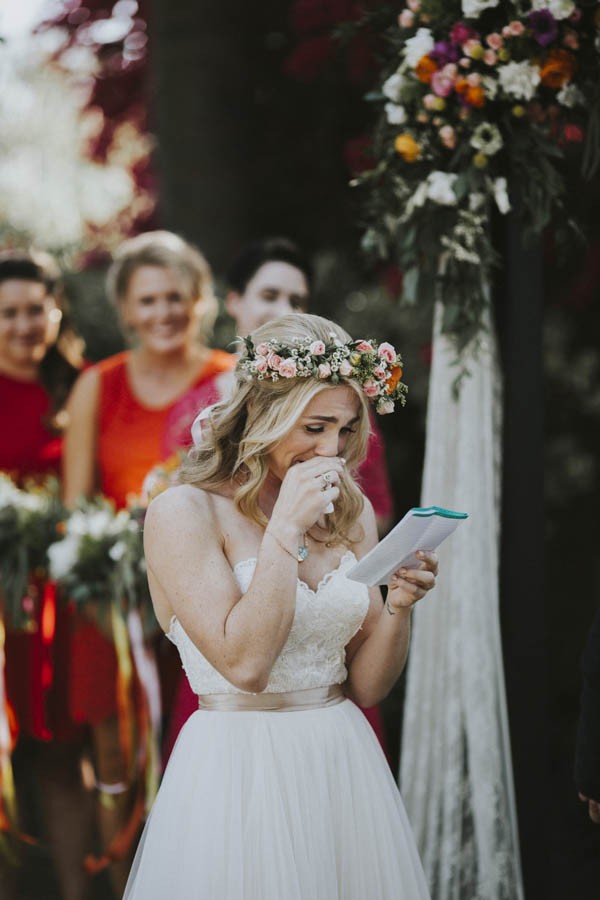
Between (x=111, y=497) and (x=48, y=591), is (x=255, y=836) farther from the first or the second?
(x=111, y=497)

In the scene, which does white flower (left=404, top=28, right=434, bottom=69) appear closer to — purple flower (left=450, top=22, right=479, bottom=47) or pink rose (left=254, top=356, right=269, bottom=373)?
purple flower (left=450, top=22, right=479, bottom=47)

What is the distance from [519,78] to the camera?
3412 millimetres

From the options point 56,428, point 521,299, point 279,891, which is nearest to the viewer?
point 279,891

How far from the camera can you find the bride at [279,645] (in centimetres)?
255

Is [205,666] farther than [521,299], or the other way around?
[521,299]

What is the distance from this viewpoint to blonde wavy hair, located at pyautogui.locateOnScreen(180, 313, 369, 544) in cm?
267

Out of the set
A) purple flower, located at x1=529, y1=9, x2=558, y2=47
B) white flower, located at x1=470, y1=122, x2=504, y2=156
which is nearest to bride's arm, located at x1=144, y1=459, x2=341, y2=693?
white flower, located at x1=470, y1=122, x2=504, y2=156

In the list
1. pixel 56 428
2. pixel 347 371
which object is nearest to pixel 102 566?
pixel 56 428

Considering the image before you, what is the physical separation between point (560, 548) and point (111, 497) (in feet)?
11.4

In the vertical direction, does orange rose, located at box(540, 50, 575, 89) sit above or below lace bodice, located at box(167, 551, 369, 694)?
above

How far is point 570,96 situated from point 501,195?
0.36 metres

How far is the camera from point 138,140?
9.19 metres

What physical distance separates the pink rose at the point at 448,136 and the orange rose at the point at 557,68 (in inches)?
11.7

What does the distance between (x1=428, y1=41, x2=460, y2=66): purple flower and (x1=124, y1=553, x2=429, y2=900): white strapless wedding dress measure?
1621mm
